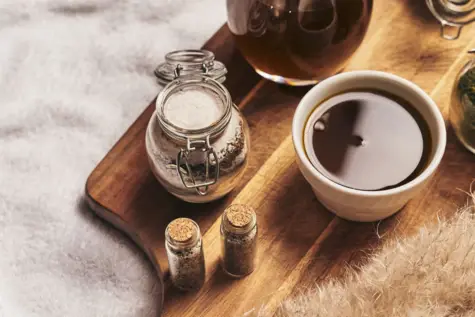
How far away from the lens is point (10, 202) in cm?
73

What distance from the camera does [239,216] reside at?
22.3 inches

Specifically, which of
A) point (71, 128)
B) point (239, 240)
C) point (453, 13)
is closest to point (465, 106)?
point (453, 13)

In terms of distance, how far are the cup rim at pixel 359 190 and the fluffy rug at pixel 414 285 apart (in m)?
0.05

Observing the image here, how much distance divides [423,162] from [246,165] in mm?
159

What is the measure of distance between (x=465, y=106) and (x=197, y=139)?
0.25 m

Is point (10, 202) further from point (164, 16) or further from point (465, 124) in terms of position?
point (465, 124)

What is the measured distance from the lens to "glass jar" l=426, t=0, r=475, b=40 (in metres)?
0.73

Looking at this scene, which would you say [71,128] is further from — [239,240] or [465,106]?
[465,106]

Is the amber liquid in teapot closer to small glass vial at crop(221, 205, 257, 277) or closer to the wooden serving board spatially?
the wooden serving board

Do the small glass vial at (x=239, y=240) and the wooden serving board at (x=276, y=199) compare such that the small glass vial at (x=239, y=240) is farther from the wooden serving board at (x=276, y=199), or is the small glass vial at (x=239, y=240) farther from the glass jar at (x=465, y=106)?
the glass jar at (x=465, y=106)

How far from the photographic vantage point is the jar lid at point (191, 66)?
0.65 meters

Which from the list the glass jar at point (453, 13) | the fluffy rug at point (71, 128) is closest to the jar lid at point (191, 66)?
the fluffy rug at point (71, 128)

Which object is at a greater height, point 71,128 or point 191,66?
point 191,66

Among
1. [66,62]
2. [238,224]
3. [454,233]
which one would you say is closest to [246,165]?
[238,224]
